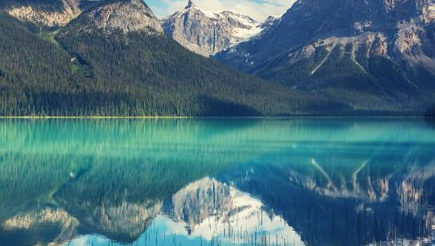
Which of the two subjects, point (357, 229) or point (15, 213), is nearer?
point (357, 229)

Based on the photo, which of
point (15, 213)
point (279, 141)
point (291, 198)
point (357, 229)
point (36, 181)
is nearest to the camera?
point (357, 229)

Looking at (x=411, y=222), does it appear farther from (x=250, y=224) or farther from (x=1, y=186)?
(x=1, y=186)

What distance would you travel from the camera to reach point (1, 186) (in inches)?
1860

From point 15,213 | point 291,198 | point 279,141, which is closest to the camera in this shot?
point 15,213

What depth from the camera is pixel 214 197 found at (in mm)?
46469

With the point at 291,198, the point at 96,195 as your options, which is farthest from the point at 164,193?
the point at 291,198

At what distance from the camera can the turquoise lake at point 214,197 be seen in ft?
110

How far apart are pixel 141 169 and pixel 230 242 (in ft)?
102

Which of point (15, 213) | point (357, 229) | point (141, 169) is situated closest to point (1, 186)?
point (15, 213)

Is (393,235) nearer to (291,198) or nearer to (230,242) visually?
(230,242)

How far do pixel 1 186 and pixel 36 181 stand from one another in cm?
502

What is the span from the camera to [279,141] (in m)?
104

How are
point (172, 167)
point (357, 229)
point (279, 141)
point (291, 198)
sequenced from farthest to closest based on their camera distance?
point (279, 141) → point (172, 167) → point (291, 198) → point (357, 229)

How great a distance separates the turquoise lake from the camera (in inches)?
1325
